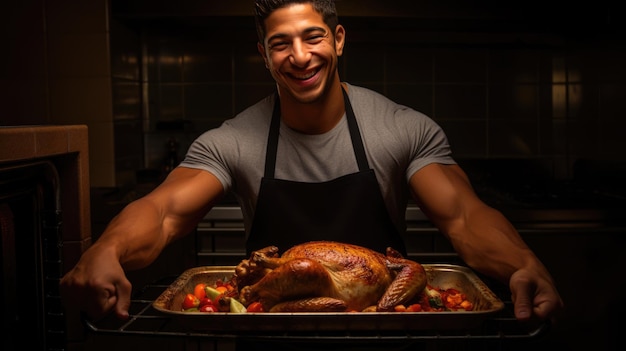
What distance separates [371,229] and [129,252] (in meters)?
0.63

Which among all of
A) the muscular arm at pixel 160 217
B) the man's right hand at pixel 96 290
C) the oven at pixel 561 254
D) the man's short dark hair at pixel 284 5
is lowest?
the oven at pixel 561 254

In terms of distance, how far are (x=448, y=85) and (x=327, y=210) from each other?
74.9 inches

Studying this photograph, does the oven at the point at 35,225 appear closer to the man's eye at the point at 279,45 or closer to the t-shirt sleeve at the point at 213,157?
the t-shirt sleeve at the point at 213,157

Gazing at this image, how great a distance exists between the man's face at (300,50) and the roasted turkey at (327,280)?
1.27 ft

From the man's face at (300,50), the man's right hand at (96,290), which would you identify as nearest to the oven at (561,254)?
the man's face at (300,50)

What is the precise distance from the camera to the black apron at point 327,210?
173cm

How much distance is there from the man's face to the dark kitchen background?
133cm

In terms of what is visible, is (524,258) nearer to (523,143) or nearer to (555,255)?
(555,255)

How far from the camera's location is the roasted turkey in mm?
1236

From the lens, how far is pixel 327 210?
1743 millimetres

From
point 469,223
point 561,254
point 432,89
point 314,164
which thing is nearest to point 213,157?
point 314,164

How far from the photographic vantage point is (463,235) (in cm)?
150

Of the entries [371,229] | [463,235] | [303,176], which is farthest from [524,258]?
[303,176]

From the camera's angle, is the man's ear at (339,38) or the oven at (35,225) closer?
the oven at (35,225)
